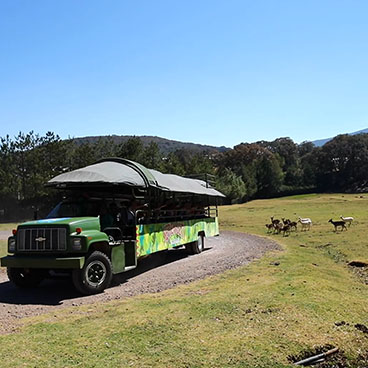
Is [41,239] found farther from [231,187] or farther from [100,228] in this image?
[231,187]

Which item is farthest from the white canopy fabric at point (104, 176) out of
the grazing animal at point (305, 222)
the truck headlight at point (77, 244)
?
the grazing animal at point (305, 222)

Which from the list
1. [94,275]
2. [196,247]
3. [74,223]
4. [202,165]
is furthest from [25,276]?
[202,165]

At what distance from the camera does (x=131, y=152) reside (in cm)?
5634

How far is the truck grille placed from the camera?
9.95 m

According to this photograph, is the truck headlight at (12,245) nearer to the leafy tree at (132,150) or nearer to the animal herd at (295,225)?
the animal herd at (295,225)

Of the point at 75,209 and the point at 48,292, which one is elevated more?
the point at 75,209

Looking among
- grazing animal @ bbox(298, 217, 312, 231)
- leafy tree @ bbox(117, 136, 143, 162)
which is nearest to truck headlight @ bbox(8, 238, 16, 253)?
grazing animal @ bbox(298, 217, 312, 231)

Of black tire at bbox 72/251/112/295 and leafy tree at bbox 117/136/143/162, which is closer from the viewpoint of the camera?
black tire at bbox 72/251/112/295

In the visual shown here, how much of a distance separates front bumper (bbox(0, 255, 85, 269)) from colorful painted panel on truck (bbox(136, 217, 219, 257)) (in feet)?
9.26

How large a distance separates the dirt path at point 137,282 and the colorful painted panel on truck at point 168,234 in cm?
78

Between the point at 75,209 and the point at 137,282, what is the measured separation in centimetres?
279

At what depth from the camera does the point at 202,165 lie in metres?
75.9

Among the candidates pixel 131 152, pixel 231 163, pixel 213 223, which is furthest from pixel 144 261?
pixel 231 163

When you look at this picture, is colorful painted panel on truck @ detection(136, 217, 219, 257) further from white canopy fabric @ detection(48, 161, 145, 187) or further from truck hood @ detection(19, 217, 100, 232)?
truck hood @ detection(19, 217, 100, 232)
